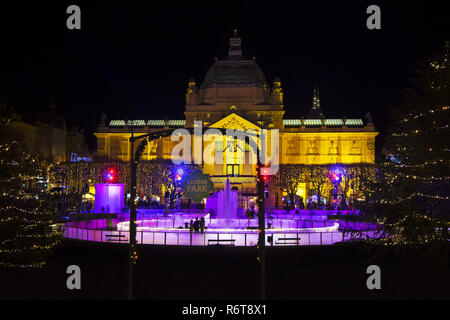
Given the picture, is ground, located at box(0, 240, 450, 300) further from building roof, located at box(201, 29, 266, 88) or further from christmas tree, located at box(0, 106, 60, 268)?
building roof, located at box(201, 29, 266, 88)

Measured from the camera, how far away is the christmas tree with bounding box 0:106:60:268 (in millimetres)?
20344

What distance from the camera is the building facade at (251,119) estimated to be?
338 feet

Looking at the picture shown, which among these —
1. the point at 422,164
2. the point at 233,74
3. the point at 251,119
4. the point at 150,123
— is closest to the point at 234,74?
the point at 233,74

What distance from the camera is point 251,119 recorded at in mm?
96250

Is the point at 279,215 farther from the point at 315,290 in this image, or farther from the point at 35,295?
the point at 35,295

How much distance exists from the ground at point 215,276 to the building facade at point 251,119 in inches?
2829

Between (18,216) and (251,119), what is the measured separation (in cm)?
7682

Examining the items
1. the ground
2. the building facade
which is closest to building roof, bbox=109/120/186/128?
the building facade

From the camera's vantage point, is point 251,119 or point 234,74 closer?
point 251,119

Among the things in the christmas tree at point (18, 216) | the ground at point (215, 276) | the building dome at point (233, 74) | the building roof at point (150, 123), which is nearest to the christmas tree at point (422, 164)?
the ground at point (215, 276)

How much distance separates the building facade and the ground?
71.8 m

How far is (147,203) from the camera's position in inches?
2694

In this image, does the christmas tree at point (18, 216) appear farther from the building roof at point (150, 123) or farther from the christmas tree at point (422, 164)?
the building roof at point (150, 123)

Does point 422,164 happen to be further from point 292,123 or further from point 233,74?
point 292,123
